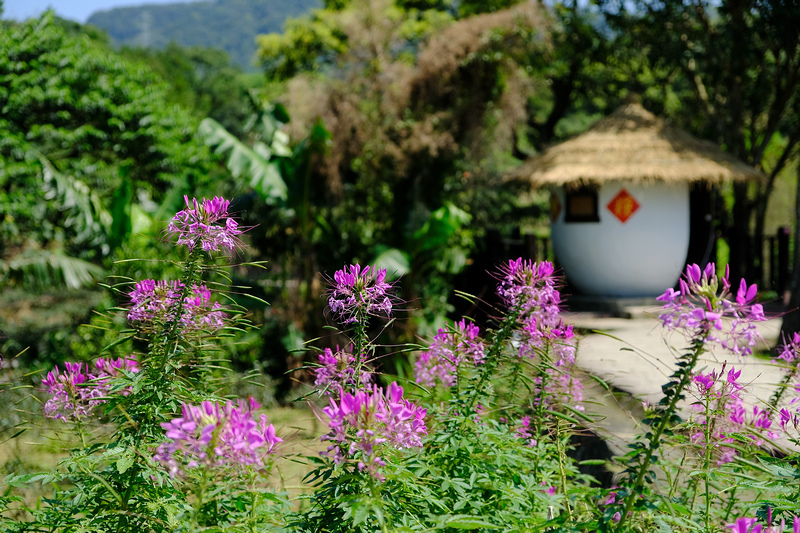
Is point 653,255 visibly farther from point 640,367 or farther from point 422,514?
point 422,514

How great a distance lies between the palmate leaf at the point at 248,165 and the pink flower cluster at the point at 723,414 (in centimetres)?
613

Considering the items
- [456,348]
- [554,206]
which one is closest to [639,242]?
[554,206]

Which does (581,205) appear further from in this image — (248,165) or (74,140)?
(74,140)

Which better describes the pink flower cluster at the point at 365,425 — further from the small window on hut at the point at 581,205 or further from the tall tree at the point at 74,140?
the small window on hut at the point at 581,205

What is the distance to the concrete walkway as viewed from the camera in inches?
107

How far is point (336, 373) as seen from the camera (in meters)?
1.78

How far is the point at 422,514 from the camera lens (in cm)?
175

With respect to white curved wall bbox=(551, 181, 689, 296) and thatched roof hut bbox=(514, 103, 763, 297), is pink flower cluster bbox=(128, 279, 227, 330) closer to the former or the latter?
thatched roof hut bbox=(514, 103, 763, 297)

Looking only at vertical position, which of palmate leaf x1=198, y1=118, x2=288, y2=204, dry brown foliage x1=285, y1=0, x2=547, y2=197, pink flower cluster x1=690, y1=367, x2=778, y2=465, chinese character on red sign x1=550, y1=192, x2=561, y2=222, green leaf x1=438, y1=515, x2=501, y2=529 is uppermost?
dry brown foliage x1=285, y1=0, x2=547, y2=197

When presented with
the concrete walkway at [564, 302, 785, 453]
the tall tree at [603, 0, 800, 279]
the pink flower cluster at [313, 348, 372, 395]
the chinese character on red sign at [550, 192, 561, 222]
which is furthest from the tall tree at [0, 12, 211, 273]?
the tall tree at [603, 0, 800, 279]

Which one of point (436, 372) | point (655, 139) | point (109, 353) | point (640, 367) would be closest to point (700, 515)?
point (436, 372)

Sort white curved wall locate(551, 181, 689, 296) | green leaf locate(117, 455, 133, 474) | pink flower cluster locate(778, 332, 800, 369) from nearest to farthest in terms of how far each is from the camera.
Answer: green leaf locate(117, 455, 133, 474) < pink flower cluster locate(778, 332, 800, 369) < white curved wall locate(551, 181, 689, 296)

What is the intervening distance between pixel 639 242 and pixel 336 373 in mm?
7928

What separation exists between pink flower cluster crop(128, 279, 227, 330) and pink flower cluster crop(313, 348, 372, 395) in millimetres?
325
